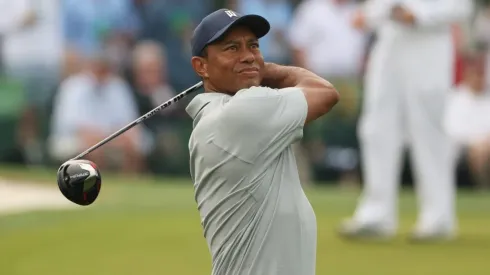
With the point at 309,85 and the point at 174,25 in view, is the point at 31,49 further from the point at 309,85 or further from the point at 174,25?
the point at 309,85

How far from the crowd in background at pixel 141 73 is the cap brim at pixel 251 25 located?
9581mm

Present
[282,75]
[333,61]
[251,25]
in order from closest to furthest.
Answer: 1. [251,25]
2. [282,75]
3. [333,61]

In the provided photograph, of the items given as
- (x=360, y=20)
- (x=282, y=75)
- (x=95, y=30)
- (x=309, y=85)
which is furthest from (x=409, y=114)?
(x=95, y=30)

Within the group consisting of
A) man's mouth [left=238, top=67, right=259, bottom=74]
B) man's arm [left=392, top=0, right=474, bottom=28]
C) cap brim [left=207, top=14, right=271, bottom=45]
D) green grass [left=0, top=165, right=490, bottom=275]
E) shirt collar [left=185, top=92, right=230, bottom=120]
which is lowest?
green grass [left=0, top=165, right=490, bottom=275]

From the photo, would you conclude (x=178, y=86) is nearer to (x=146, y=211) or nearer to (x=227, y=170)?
(x=146, y=211)

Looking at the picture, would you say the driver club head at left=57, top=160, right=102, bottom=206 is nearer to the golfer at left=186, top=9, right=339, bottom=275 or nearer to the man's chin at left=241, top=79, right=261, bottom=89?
the golfer at left=186, top=9, right=339, bottom=275

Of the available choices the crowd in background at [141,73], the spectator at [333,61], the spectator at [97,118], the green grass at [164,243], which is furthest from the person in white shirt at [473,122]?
the spectator at [97,118]

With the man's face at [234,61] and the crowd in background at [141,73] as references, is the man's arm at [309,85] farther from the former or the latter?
the crowd in background at [141,73]

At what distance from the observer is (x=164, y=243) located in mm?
9727

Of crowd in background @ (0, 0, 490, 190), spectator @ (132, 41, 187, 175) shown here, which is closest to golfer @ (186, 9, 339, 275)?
crowd in background @ (0, 0, 490, 190)

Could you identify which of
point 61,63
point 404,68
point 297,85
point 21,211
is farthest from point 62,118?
point 297,85

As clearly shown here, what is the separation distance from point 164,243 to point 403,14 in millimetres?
2442

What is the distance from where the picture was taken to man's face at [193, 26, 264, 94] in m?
4.74

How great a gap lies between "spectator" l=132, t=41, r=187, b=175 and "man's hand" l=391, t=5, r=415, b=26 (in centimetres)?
526
